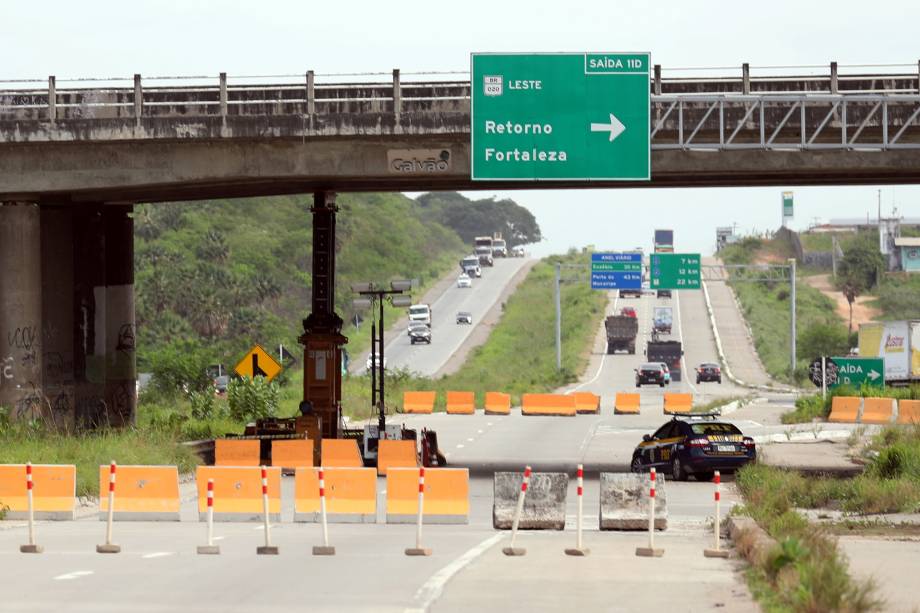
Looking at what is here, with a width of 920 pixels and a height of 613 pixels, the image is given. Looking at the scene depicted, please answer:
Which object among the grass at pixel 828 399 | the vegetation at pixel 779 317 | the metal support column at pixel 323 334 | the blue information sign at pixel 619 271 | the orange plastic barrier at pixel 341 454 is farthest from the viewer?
the vegetation at pixel 779 317

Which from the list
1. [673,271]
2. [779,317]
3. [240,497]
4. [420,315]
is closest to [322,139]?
[240,497]

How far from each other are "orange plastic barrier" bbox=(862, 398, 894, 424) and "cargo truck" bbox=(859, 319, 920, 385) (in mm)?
19141

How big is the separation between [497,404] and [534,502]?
44740mm

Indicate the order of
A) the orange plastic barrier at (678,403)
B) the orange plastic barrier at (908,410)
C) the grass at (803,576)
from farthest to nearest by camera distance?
the orange plastic barrier at (678,403), the orange plastic barrier at (908,410), the grass at (803,576)

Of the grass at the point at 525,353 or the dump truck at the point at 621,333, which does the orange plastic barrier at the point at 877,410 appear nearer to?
the grass at the point at 525,353

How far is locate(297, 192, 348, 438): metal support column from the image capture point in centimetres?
3978

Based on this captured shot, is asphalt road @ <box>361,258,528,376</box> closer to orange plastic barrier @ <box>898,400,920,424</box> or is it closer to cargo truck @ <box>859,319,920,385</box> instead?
cargo truck @ <box>859,319,920,385</box>

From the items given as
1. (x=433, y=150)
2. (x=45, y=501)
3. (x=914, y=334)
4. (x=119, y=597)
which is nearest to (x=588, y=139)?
(x=433, y=150)

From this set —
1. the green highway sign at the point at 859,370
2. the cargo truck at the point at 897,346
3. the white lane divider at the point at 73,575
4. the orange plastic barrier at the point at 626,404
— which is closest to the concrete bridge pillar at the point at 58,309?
the white lane divider at the point at 73,575

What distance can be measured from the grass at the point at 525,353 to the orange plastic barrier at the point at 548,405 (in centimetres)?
517

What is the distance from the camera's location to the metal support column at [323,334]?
3978 cm

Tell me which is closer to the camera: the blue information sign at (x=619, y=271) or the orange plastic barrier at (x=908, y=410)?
the orange plastic barrier at (x=908, y=410)

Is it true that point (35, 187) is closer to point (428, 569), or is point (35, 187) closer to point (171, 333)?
point (428, 569)

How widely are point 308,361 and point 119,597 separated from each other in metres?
24.8
